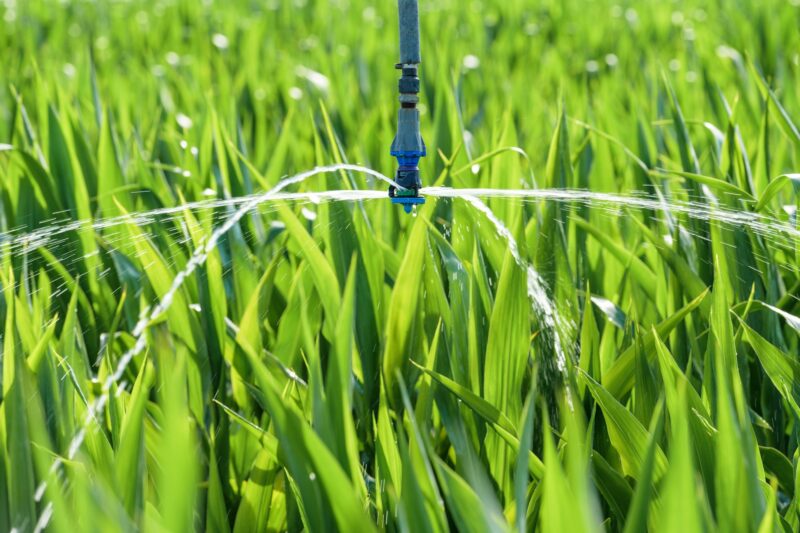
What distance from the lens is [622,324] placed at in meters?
0.81

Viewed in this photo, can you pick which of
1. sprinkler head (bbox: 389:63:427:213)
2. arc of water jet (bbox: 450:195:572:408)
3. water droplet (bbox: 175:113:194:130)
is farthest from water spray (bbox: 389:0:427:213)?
water droplet (bbox: 175:113:194:130)

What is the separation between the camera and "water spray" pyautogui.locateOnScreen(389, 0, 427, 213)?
1.98ft

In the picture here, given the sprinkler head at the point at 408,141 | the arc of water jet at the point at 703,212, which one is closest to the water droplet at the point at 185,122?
the arc of water jet at the point at 703,212

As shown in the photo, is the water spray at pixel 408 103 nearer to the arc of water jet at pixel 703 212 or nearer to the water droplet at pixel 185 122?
the arc of water jet at pixel 703 212

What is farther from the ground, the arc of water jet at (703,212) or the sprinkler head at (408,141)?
the sprinkler head at (408,141)

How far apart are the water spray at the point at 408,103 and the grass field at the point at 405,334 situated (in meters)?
0.09

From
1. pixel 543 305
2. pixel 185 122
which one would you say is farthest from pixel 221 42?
pixel 543 305

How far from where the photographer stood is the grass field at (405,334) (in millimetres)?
461

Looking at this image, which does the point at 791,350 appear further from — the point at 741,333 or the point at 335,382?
the point at 335,382

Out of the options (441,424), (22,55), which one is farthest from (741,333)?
(22,55)

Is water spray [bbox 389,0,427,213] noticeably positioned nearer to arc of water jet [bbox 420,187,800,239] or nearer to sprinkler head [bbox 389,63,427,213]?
sprinkler head [bbox 389,63,427,213]

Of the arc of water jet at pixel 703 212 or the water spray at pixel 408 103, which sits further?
the arc of water jet at pixel 703 212

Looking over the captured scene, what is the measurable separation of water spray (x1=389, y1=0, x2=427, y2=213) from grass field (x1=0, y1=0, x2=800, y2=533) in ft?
0.29

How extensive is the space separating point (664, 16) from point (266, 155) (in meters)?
2.37
